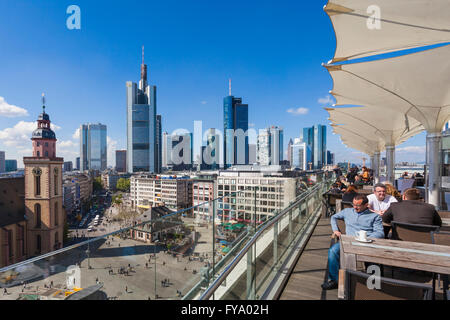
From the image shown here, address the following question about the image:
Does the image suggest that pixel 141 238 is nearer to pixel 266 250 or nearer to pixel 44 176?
pixel 266 250

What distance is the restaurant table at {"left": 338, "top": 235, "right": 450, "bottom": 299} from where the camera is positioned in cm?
202

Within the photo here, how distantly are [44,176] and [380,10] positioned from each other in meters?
42.1

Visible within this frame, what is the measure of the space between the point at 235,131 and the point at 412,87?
140876mm

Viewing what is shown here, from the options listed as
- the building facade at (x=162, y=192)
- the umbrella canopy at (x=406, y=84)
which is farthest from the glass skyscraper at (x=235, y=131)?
the umbrella canopy at (x=406, y=84)

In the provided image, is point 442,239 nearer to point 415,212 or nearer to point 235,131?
point 415,212

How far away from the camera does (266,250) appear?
3057mm

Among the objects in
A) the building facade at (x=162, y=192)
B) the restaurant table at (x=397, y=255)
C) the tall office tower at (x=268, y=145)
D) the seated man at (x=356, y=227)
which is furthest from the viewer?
the tall office tower at (x=268, y=145)

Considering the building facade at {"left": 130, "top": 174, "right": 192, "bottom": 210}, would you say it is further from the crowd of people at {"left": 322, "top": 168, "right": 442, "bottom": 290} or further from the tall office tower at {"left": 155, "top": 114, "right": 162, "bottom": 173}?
the tall office tower at {"left": 155, "top": 114, "right": 162, "bottom": 173}

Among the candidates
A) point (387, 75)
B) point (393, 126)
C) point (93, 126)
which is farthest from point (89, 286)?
point (93, 126)

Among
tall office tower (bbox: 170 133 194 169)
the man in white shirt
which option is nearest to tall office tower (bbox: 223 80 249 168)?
tall office tower (bbox: 170 133 194 169)

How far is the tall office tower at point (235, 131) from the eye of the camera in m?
147

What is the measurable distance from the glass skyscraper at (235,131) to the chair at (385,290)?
5540 inches

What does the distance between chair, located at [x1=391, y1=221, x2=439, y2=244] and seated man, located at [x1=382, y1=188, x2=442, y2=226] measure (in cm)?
26

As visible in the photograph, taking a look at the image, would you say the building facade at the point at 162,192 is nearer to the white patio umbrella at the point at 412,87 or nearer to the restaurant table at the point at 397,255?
the white patio umbrella at the point at 412,87
